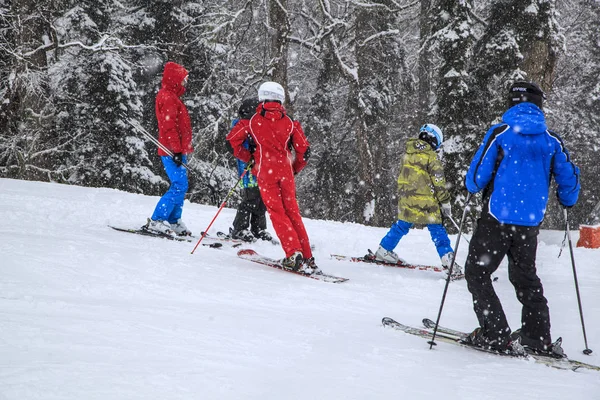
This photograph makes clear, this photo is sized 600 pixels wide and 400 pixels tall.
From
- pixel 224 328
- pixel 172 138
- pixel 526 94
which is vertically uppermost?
pixel 526 94

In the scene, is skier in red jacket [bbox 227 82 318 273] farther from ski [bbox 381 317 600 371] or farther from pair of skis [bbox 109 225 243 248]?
ski [bbox 381 317 600 371]

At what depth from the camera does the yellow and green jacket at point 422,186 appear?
7031 millimetres

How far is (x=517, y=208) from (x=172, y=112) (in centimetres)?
491

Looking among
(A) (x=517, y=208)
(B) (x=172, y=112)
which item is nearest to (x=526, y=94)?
(A) (x=517, y=208)

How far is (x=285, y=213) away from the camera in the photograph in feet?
21.2

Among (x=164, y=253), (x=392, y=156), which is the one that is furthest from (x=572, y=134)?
(x=164, y=253)

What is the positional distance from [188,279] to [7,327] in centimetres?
237

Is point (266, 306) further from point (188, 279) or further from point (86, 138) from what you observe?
point (86, 138)

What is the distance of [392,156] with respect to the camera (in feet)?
86.5

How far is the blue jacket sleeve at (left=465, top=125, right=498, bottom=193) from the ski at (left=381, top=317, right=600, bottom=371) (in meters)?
1.08

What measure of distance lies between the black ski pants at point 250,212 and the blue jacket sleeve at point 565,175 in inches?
177

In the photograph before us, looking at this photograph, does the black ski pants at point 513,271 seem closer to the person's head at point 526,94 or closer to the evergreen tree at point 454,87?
the person's head at point 526,94

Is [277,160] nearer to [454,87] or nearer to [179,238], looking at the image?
[179,238]

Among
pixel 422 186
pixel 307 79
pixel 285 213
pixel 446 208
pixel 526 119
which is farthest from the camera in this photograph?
pixel 307 79
